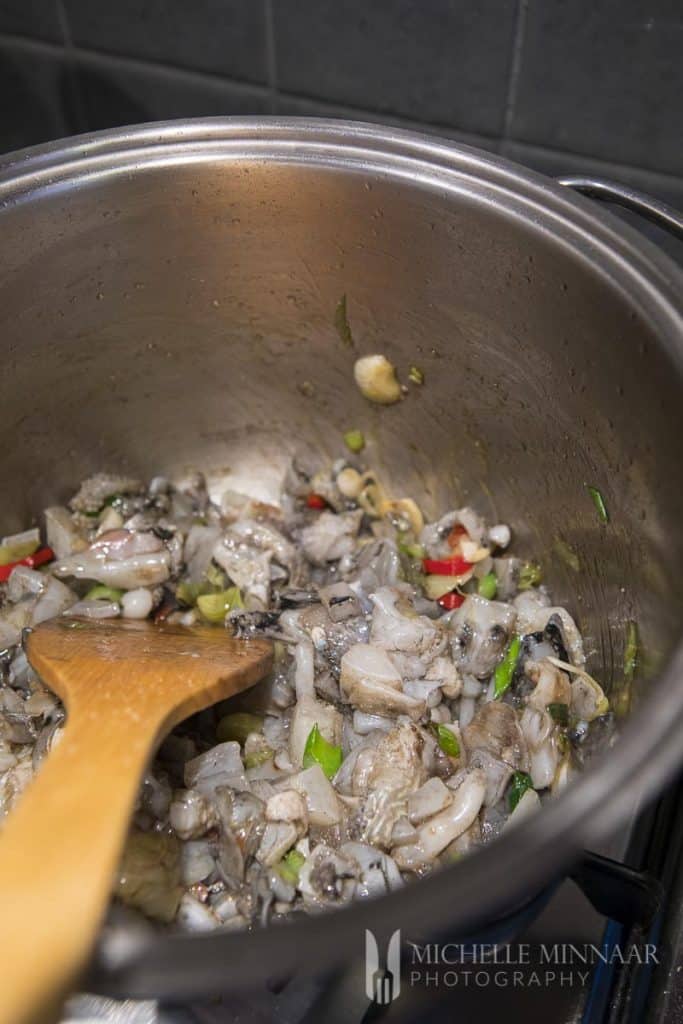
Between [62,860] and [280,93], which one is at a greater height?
[280,93]

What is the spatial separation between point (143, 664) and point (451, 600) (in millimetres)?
480

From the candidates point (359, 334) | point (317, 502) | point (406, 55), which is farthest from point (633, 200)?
point (317, 502)

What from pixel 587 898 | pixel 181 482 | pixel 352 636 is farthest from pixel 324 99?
pixel 587 898

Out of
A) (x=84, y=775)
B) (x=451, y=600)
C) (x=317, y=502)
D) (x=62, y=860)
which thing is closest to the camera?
(x=62, y=860)

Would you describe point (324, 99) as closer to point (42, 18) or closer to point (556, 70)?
point (556, 70)

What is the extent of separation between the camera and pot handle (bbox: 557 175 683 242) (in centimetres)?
85

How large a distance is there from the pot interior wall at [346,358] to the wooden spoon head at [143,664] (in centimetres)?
30

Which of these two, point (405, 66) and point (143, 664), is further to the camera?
point (405, 66)

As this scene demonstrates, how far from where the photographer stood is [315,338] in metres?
1.21

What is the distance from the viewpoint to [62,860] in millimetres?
544

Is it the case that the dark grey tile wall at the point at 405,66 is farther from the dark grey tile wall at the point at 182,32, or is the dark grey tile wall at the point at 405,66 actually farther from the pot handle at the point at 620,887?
the pot handle at the point at 620,887

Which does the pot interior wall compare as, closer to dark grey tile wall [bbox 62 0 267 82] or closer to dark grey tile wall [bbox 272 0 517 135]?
dark grey tile wall [bbox 272 0 517 135]

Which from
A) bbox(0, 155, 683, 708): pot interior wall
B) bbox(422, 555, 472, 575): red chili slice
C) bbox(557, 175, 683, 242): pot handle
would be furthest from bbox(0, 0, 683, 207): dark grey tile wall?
bbox(422, 555, 472, 575): red chili slice

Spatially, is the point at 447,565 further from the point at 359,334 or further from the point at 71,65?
the point at 71,65
